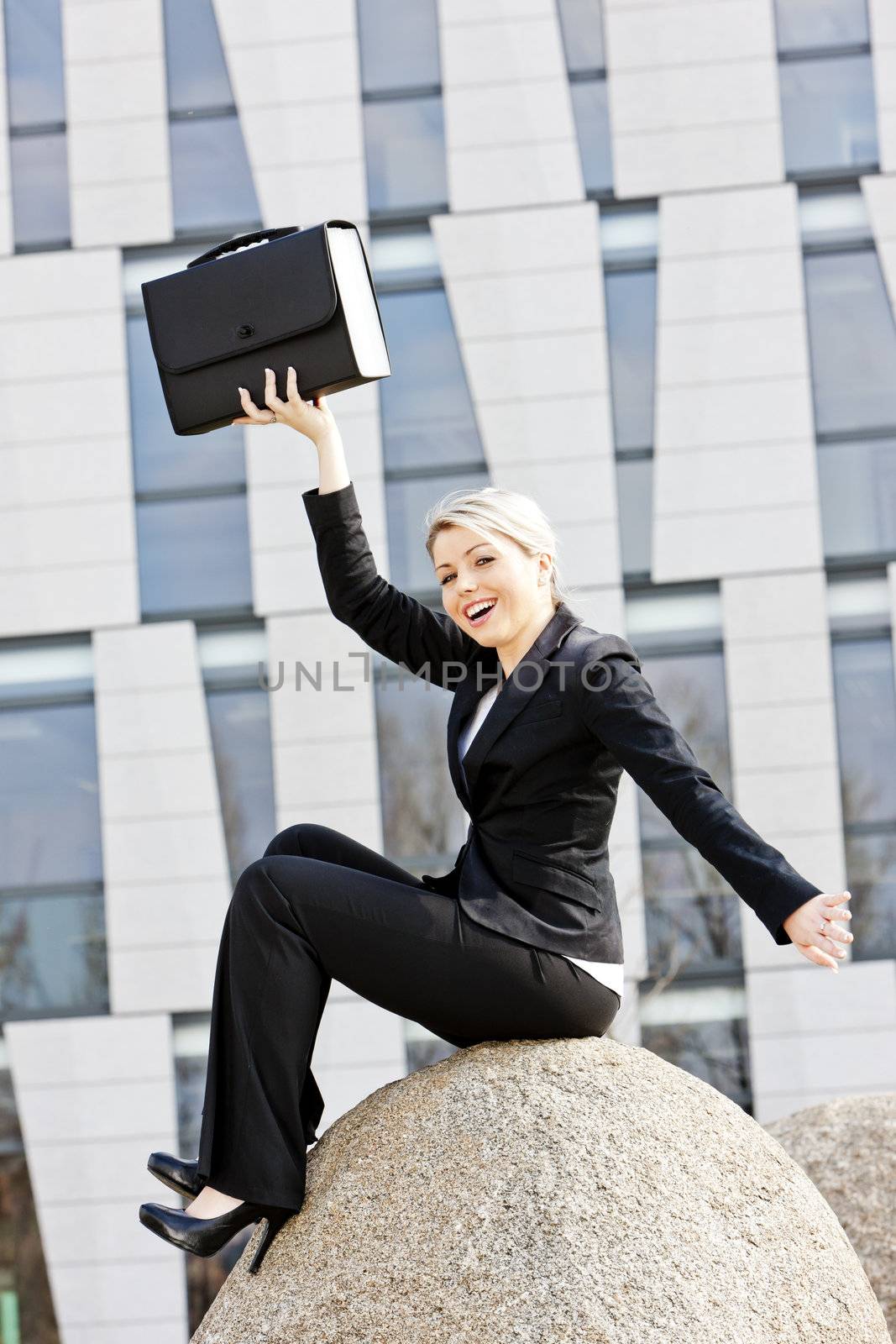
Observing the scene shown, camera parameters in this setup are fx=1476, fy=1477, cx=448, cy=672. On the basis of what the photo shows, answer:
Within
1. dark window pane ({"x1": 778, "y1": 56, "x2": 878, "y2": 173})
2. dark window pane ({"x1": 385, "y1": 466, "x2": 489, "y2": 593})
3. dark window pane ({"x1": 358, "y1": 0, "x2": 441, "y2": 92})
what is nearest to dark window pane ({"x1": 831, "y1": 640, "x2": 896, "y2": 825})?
dark window pane ({"x1": 385, "y1": 466, "x2": 489, "y2": 593})

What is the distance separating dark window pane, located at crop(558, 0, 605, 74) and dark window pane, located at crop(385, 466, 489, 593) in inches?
133

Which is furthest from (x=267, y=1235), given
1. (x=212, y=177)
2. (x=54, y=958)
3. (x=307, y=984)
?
(x=212, y=177)

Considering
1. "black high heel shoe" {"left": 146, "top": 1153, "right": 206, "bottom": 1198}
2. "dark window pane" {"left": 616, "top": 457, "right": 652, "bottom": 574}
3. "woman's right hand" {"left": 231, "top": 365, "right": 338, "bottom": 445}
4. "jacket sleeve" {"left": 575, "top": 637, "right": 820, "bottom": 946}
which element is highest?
"dark window pane" {"left": 616, "top": 457, "right": 652, "bottom": 574}

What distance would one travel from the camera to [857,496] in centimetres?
1159

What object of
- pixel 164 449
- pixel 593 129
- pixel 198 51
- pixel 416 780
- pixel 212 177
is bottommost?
pixel 416 780

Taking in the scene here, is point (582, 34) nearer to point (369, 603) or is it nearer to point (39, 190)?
point (39, 190)

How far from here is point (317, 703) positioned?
11.4 m

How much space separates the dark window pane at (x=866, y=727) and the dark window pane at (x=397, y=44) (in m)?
5.70

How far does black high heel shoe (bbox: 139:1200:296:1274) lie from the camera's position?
313cm

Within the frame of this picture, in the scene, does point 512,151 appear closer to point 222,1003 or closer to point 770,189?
point 770,189

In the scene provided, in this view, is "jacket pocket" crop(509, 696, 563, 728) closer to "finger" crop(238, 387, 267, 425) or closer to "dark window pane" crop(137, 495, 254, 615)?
"finger" crop(238, 387, 267, 425)

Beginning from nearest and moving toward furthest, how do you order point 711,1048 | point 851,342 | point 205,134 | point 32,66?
1. point 711,1048
2. point 851,342
3. point 205,134
4. point 32,66

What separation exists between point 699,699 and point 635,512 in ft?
5.04

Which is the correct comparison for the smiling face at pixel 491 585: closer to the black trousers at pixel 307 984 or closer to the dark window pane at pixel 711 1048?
the black trousers at pixel 307 984
